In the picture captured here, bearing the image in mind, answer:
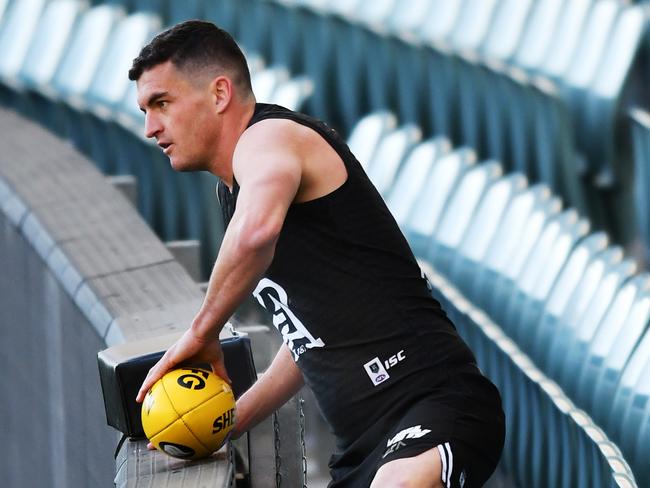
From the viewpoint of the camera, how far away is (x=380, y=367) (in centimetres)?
278

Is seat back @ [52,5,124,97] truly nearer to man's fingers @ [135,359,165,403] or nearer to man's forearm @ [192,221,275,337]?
man's fingers @ [135,359,165,403]

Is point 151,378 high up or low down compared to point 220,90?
down

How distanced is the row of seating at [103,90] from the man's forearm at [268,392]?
304cm

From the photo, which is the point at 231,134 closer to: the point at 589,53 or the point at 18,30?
the point at 589,53

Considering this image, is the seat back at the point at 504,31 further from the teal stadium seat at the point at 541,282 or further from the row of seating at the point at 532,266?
the teal stadium seat at the point at 541,282

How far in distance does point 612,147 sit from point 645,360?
11.6ft

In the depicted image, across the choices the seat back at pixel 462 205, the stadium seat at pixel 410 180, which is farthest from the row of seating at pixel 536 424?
the stadium seat at pixel 410 180

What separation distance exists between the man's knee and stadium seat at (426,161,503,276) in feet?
11.5

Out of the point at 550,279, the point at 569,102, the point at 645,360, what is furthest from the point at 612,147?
the point at 645,360

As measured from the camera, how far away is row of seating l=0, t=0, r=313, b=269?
6336 millimetres

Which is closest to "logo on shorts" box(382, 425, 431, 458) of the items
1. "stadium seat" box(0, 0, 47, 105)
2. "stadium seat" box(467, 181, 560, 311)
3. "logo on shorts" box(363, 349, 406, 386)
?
"logo on shorts" box(363, 349, 406, 386)

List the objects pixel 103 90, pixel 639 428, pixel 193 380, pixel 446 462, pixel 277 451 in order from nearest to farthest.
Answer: pixel 446 462
pixel 193 380
pixel 277 451
pixel 639 428
pixel 103 90

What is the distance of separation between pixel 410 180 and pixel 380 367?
3.89m

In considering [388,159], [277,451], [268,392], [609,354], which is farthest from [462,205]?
[268,392]
